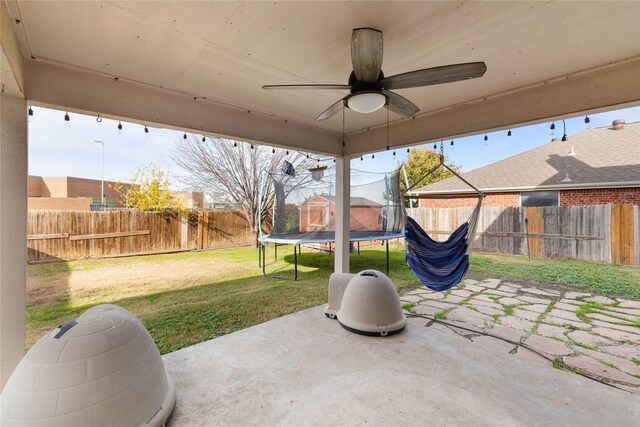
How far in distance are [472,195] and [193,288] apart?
887cm

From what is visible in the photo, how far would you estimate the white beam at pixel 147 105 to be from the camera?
7.45 ft

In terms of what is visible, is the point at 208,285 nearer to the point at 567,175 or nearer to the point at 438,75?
the point at 438,75

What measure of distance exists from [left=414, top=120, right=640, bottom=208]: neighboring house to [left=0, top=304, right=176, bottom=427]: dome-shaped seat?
19.1 feet

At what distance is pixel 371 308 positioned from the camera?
288cm

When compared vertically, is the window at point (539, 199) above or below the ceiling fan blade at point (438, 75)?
below

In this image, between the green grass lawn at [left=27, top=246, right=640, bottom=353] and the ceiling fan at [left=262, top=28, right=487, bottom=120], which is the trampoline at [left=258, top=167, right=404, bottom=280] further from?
the ceiling fan at [left=262, top=28, right=487, bottom=120]

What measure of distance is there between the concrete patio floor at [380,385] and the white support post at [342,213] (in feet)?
6.22

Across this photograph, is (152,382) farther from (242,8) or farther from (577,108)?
(577,108)

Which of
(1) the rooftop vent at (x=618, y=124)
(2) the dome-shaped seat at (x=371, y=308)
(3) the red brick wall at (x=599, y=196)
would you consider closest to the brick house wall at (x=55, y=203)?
(2) the dome-shaped seat at (x=371, y=308)

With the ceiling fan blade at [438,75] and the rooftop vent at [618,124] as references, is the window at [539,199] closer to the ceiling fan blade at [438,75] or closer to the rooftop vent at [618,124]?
the rooftop vent at [618,124]

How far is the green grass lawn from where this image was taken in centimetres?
340

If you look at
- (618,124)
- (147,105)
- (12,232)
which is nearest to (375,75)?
(147,105)

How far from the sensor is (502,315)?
11.6ft

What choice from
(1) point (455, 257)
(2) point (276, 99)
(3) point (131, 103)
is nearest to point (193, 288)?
(3) point (131, 103)
